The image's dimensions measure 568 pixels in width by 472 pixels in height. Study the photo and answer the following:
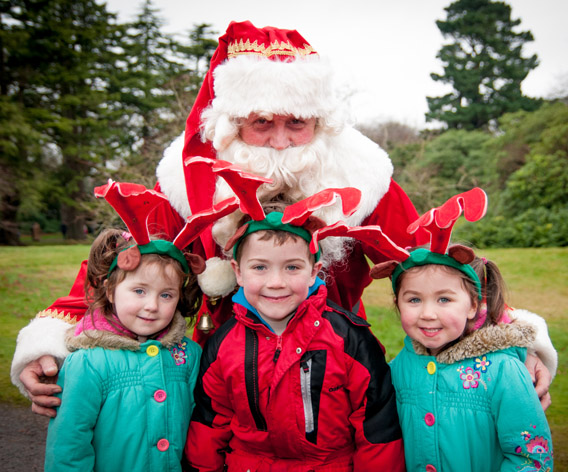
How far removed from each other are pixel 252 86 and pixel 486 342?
171cm

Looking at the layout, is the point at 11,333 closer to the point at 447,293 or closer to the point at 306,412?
the point at 306,412

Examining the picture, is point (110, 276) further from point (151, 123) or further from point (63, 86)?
point (63, 86)

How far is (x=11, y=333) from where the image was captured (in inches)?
234

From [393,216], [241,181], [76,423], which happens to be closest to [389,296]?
[393,216]

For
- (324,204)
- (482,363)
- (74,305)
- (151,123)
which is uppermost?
(151,123)

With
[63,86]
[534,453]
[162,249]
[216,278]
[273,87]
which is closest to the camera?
[534,453]

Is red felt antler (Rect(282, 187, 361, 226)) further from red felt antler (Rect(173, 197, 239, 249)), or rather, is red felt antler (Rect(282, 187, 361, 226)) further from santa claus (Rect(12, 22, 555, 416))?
santa claus (Rect(12, 22, 555, 416))

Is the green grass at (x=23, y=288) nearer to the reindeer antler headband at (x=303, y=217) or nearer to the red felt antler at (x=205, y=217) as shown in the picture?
the red felt antler at (x=205, y=217)

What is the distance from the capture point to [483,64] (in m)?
29.2

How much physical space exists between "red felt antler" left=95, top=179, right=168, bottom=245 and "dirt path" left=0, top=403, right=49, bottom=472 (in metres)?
1.94

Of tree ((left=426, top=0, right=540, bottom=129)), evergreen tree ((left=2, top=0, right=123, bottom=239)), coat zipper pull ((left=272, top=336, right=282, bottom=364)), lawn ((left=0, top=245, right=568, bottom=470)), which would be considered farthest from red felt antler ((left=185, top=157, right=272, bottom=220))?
tree ((left=426, top=0, right=540, bottom=129))

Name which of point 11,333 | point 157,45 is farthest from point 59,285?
point 157,45

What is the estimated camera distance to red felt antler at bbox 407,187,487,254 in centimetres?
175

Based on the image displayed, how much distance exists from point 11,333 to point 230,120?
16.7 ft
